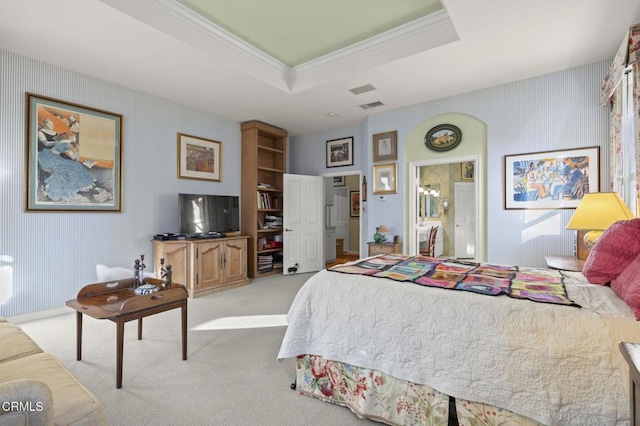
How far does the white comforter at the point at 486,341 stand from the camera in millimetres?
1204

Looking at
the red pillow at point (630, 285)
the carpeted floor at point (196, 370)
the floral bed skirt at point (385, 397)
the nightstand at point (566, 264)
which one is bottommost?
the carpeted floor at point (196, 370)

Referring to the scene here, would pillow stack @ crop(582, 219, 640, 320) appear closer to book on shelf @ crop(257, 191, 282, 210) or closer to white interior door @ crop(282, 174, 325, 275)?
white interior door @ crop(282, 174, 325, 275)

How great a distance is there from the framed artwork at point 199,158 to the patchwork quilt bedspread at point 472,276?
3.43 metres

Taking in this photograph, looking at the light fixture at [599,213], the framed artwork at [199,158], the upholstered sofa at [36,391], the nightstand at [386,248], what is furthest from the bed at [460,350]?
the framed artwork at [199,158]

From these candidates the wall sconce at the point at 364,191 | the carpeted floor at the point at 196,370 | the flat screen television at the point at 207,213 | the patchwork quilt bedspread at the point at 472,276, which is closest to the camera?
the patchwork quilt bedspread at the point at 472,276

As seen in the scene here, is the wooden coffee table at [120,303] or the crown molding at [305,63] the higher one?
the crown molding at [305,63]

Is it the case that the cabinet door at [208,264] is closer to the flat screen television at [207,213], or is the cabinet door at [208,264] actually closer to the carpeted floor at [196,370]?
the flat screen television at [207,213]

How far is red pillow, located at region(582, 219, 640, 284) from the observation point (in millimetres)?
1577

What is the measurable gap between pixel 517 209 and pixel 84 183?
515 centimetres

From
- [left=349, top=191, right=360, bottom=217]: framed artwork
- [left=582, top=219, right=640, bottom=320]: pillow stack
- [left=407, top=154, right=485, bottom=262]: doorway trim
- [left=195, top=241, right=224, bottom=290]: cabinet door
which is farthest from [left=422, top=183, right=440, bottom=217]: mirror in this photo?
[left=582, top=219, right=640, bottom=320]: pillow stack

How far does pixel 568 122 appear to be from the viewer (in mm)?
3553

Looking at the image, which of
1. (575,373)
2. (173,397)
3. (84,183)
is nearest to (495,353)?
(575,373)

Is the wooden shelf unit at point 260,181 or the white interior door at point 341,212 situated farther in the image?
the white interior door at point 341,212

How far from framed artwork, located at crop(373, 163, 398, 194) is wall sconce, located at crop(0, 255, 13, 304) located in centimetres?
448
